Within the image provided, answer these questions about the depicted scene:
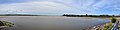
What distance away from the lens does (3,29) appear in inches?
2148

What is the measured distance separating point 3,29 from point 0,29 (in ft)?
2.21

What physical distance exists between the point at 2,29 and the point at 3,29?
1.53 ft

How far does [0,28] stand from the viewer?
5628 cm

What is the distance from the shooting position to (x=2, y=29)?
180ft

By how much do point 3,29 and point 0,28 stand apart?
206 cm

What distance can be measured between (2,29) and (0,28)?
1606mm

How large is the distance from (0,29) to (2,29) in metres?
0.61

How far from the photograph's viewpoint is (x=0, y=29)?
5441 cm

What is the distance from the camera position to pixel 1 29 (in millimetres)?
54875
